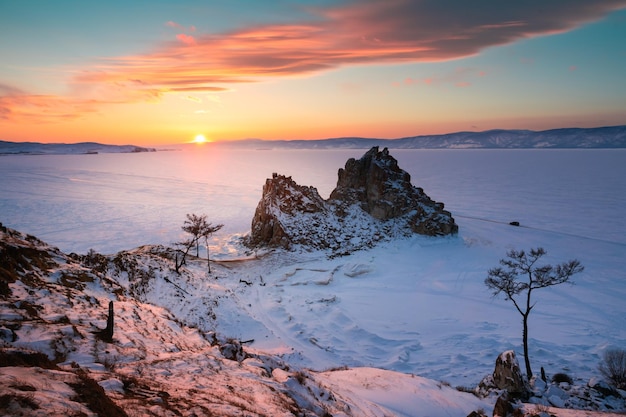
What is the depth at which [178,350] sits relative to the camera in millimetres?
13812

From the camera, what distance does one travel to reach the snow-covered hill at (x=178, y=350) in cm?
790

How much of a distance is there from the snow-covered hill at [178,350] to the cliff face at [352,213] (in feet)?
56.2

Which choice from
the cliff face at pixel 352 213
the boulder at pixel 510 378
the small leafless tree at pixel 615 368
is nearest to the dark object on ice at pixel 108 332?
the boulder at pixel 510 378

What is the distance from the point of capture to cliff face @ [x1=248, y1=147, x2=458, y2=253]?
50312 millimetres

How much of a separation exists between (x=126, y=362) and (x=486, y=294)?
114ft

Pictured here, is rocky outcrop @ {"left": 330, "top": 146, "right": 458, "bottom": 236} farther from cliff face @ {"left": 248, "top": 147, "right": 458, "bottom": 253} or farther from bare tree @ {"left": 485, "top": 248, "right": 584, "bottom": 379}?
bare tree @ {"left": 485, "top": 248, "right": 584, "bottom": 379}

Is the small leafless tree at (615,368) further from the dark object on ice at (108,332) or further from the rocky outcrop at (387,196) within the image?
the rocky outcrop at (387,196)

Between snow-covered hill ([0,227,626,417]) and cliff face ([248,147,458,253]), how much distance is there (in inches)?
674

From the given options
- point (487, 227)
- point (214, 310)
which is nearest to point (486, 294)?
point (214, 310)

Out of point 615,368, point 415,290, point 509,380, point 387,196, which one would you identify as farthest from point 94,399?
point 387,196

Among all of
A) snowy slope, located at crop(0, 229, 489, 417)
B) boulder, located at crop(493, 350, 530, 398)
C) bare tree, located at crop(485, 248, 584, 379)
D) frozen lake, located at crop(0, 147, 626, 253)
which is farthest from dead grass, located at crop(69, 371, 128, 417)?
frozen lake, located at crop(0, 147, 626, 253)

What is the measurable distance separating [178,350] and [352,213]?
44.8 metres

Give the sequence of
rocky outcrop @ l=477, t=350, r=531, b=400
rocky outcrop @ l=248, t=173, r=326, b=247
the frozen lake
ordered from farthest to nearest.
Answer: the frozen lake, rocky outcrop @ l=248, t=173, r=326, b=247, rocky outcrop @ l=477, t=350, r=531, b=400

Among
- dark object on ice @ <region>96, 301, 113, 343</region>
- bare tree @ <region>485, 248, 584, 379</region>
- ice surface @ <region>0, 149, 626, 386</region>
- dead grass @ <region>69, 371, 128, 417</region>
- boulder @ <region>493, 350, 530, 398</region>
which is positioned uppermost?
dead grass @ <region>69, 371, 128, 417</region>
